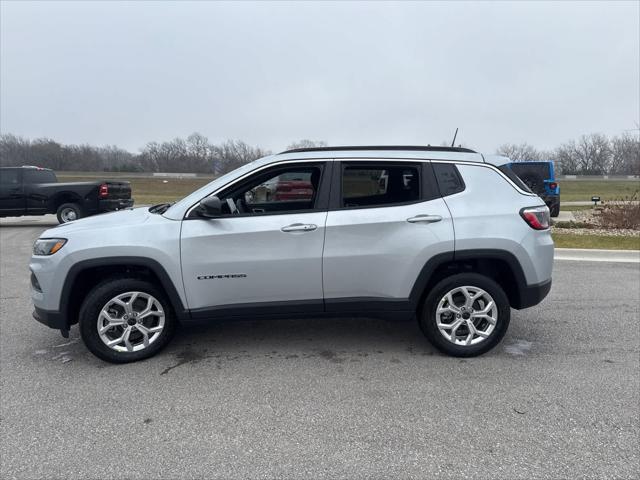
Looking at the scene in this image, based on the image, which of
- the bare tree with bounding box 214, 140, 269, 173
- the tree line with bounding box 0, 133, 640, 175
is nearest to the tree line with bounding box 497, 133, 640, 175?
the tree line with bounding box 0, 133, 640, 175

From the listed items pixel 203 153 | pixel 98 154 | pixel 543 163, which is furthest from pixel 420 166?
pixel 203 153

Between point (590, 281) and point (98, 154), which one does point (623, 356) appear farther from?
point (98, 154)

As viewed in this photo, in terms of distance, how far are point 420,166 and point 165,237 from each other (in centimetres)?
226

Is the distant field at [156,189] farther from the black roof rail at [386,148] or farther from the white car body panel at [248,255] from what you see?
the white car body panel at [248,255]

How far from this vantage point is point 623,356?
3740 millimetres

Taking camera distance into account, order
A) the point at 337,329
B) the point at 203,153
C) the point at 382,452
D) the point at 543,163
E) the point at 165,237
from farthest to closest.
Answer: the point at 203,153
the point at 543,163
the point at 337,329
the point at 165,237
the point at 382,452

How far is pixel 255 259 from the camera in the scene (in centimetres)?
349

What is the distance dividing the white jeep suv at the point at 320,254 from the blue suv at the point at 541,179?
37.7 feet

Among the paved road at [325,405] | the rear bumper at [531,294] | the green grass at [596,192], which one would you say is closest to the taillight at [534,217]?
the rear bumper at [531,294]

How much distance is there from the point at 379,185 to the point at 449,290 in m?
1.11

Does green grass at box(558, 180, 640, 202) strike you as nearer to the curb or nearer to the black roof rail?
the curb

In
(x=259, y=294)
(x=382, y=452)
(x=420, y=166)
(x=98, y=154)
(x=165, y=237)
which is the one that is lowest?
(x=382, y=452)

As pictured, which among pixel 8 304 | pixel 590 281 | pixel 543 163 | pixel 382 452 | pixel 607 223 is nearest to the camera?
pixel 382 452

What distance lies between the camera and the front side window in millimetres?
3701
